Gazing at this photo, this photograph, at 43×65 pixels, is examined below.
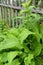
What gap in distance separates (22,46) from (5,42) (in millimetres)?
313

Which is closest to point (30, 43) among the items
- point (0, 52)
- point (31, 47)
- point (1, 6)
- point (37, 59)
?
point (31, 47)

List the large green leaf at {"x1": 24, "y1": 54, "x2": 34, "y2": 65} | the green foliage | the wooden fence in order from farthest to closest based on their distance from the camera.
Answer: the wooden fence
the green foliage
the large green leaf at {"x1": 24, "y1": 54, "x2": 34, "y2": 65}

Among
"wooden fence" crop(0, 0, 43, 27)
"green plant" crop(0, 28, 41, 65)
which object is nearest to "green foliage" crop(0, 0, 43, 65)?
"green plant" crop(0, 28, 41, 65)

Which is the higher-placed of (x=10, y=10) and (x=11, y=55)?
(x=10, y=10)

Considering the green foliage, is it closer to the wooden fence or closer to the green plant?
the green plant

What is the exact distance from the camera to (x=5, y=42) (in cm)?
397

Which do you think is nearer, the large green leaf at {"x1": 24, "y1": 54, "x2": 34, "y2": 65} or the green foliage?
the large green leaf at {"x1": 24, "y1": 54, "x2": 34, "y2": 65}

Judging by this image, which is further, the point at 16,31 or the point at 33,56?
the point at 16,31

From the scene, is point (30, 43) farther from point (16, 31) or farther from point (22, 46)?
point (16, 31)

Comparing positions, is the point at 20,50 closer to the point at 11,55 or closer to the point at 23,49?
the point at 23,49

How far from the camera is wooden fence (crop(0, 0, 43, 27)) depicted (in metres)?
7.11

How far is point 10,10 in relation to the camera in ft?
25.3

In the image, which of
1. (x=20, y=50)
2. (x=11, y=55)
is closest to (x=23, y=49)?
(x=20, y=50)

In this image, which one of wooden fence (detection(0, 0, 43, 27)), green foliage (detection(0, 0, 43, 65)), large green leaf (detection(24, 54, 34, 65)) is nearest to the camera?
large green leaf (detection(24, 54, 34, 65))
